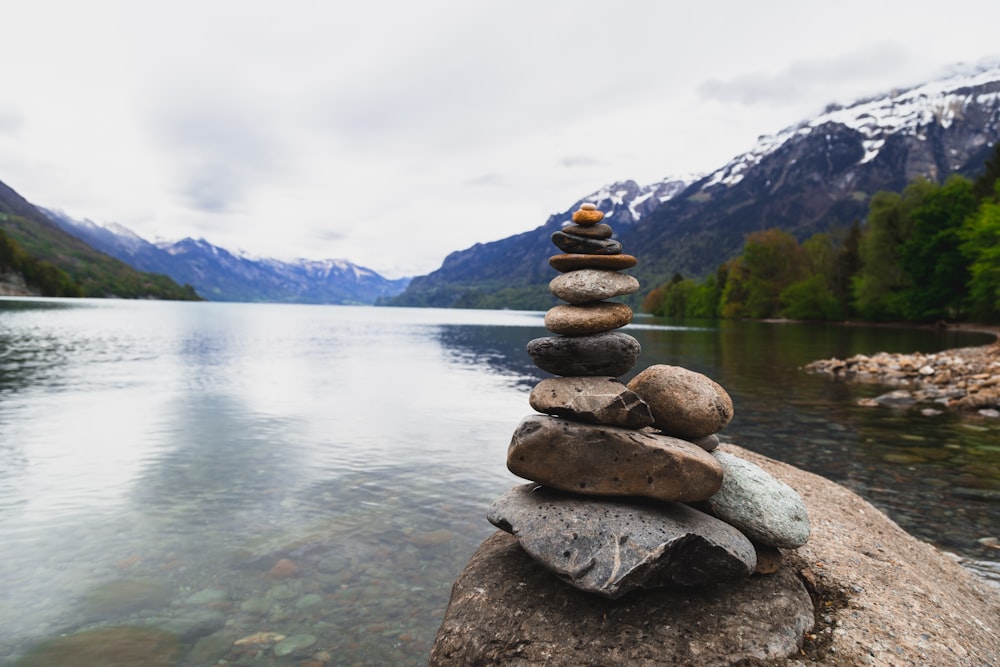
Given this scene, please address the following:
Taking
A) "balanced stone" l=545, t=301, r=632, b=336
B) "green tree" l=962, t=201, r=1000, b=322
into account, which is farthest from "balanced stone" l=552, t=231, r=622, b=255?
"green tree" l=962, t=201, r=1000, b=322

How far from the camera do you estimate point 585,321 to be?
7785 mm

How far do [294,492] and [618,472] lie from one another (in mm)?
10287

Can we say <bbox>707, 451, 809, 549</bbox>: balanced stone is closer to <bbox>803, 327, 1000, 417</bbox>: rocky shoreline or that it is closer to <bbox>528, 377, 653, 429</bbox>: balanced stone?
<bbox>528, 377, 653, 429</bbox>: balanced stone

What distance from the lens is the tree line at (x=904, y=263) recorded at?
70.9 meters

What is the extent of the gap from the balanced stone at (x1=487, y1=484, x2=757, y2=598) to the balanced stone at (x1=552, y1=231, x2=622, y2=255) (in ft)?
11.7

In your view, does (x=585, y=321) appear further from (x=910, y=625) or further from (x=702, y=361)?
(x=702, y=361)

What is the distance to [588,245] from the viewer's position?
8.12m

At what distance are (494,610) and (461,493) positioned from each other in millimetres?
8063

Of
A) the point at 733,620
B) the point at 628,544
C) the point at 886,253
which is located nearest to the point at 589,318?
the point at 628,544

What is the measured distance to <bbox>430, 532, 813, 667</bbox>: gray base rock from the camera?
5473mm

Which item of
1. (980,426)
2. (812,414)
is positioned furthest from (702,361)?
(980,426)

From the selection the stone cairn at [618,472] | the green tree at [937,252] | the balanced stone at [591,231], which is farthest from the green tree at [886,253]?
the stone cairn at [618,472]

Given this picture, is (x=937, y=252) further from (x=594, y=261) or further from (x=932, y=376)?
(x=594, y=261)

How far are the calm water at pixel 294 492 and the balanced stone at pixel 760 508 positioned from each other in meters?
4.64
